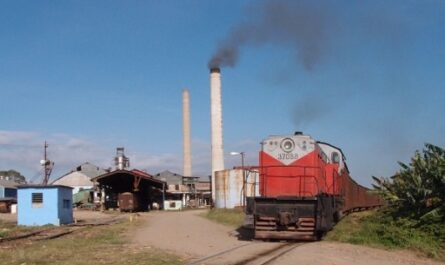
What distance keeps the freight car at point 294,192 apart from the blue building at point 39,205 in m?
17.0

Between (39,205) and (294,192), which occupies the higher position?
(294,192)

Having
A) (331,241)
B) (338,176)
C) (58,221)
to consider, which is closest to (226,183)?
(58,221)

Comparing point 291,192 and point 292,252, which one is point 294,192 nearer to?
point 291,192

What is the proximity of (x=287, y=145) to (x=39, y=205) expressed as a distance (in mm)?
18447

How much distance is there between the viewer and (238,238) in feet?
61.4

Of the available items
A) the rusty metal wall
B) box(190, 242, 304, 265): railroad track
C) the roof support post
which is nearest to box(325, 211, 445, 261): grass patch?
box(190, 242, 304, 265): railroad track

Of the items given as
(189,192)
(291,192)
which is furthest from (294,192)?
(189,192)

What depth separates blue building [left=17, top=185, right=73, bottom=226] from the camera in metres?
31.1

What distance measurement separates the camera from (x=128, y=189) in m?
61.2

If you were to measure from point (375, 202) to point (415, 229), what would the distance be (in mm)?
19996

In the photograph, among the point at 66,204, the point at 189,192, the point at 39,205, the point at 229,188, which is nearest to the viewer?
the point at 39,205

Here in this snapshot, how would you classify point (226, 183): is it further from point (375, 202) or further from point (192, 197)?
point (192, 197)

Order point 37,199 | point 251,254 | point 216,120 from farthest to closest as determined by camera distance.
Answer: point 216,120
point 37,199
point 251,254

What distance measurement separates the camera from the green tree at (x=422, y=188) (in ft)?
54.6
